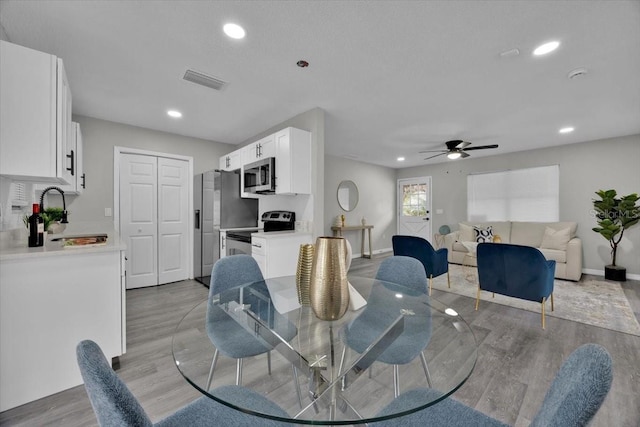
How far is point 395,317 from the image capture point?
1400 mm

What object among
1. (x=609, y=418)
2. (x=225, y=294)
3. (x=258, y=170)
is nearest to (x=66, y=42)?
(x=258, y=170)

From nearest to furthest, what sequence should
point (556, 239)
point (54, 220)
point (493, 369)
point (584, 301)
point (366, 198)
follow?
1. point (493, 369)
2. point (54, 220)
3. point (584, 301)
4. point (556, 239)
5. point (366, 198)

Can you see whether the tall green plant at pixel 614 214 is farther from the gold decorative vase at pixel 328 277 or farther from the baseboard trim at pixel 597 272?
the gold decorative vase at pixel 328 277

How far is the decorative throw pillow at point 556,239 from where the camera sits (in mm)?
4504

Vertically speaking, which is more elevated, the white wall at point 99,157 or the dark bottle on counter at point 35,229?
the white wall at point 99,157

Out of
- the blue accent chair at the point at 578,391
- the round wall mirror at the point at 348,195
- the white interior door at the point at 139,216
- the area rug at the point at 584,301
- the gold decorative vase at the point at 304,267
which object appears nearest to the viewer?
the blue accent chair at the point at 578,391

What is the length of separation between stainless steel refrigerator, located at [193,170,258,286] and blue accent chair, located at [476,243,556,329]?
10.8ft

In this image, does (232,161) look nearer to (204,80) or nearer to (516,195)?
(204,80)

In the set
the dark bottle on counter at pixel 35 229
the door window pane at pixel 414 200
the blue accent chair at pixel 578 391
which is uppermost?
the door window pane at pixel 414 200

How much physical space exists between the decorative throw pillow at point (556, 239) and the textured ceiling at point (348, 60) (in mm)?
1793

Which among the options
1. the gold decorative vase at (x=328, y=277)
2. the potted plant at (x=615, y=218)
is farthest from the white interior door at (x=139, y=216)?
the potted plant at (x=615, y=218)

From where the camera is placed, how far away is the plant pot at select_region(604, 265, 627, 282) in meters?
4.30

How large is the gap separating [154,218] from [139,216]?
0.20m

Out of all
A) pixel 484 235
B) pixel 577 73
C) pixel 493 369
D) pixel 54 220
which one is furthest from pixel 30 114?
pixel 484 235
